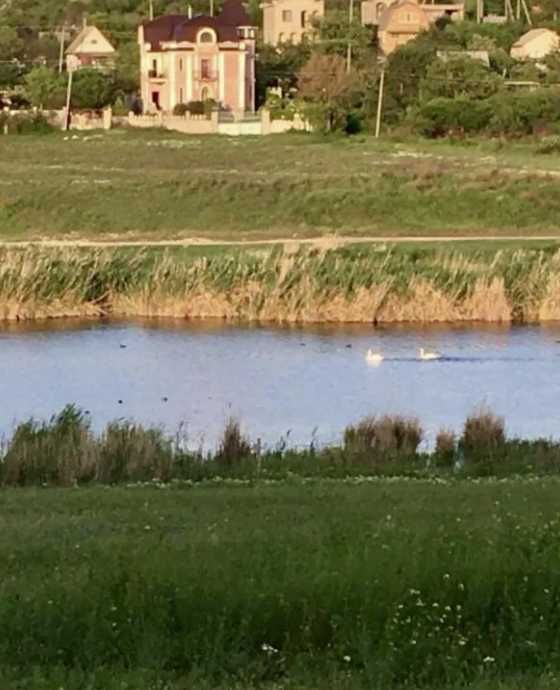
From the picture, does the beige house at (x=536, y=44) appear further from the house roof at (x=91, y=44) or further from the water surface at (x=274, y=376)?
the water surface at (x=274, y=376)

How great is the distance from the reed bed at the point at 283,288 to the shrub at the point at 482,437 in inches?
604

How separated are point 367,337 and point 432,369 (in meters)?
4.26

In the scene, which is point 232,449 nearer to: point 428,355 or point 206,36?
point 428,355

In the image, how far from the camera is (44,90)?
87438 millimetres

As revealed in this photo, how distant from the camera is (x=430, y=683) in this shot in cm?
748

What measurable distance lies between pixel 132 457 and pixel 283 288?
60.4 ft

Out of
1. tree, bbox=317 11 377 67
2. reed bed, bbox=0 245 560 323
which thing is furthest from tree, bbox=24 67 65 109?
reed bed, bbox=0 245 560 323

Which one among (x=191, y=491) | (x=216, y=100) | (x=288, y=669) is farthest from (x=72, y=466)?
(x=216, y=100)

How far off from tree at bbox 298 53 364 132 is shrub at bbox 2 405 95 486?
212 feet

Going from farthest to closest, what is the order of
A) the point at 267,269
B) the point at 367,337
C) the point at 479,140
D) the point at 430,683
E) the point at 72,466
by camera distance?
the point at 479,140, the point at 267,269, the point at 367,337, the point at 72,466, the point at 430,683

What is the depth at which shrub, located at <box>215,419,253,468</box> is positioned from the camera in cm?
1584

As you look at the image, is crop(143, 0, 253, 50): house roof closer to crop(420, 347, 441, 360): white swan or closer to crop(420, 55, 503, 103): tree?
crop(420, 55, 503, 103): tree

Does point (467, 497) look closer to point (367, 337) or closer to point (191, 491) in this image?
point (191, 491)

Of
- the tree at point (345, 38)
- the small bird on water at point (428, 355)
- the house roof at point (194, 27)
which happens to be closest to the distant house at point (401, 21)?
the tree at point (345, 38)
